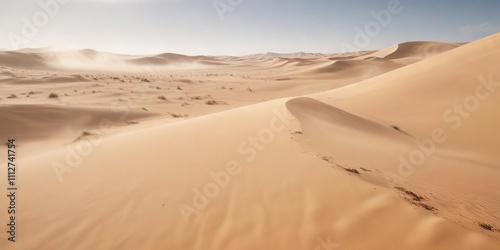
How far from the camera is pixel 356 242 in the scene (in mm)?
2441

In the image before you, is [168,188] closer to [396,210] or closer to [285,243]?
[285,243]

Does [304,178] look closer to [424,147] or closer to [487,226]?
[487,226]

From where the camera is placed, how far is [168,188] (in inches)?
143

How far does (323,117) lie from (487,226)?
180 inches

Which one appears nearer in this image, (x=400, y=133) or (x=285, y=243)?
(x=285, y=243)

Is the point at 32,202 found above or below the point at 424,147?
below

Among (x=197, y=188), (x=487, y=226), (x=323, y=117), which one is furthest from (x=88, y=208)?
(x=323, y=117)

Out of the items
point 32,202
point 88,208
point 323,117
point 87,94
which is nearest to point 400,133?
point 323,117

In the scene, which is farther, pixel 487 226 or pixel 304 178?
pixel 304 178

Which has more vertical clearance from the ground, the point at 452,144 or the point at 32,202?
the point at 452,144

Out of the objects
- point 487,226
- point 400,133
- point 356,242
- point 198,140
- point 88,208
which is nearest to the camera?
point 356,242

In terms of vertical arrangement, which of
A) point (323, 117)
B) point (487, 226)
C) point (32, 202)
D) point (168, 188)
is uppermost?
point (323, 117)

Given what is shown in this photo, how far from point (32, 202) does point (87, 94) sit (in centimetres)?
1601

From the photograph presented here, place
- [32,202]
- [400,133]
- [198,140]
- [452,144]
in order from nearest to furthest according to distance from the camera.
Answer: [32,202]
[198,140]
[452,144]
[400,133]
